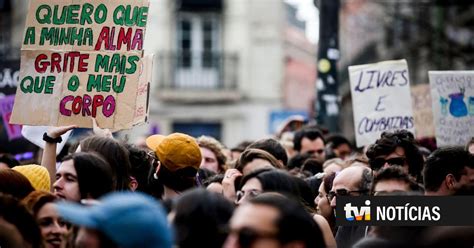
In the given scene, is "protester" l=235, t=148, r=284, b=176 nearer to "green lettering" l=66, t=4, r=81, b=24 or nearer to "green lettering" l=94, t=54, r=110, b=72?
"green lettering" l=94, t=54, r=110, b=72

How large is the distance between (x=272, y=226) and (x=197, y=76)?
3241cm

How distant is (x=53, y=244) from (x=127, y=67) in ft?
8.91

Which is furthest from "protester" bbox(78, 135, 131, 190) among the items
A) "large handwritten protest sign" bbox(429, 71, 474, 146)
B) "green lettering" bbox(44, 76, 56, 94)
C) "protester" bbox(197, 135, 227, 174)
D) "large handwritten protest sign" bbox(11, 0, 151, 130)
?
A: "large handwritten protest sign" bbox(429, 71, 474, 146)

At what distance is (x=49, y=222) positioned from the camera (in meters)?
6.46

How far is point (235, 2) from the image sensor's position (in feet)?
120

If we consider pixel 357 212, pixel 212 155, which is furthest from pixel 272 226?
pixel 212 155

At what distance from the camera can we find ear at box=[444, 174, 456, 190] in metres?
7.24

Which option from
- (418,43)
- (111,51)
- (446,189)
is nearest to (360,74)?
(111,51)

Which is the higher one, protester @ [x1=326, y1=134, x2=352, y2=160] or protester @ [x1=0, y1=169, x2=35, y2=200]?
protester @ [x1=0, y1=169, x2=35, y2=200]

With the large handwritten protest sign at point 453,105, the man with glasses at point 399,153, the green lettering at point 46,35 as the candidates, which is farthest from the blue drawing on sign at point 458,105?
the green lettering at point 46,35

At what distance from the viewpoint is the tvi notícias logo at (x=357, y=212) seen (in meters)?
6.74

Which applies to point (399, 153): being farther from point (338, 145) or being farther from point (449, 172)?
point (338, 145)

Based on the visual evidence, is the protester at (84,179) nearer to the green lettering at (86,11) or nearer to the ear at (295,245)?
the ear at (295,245)

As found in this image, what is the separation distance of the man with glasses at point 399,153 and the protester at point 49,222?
279 centimetres
